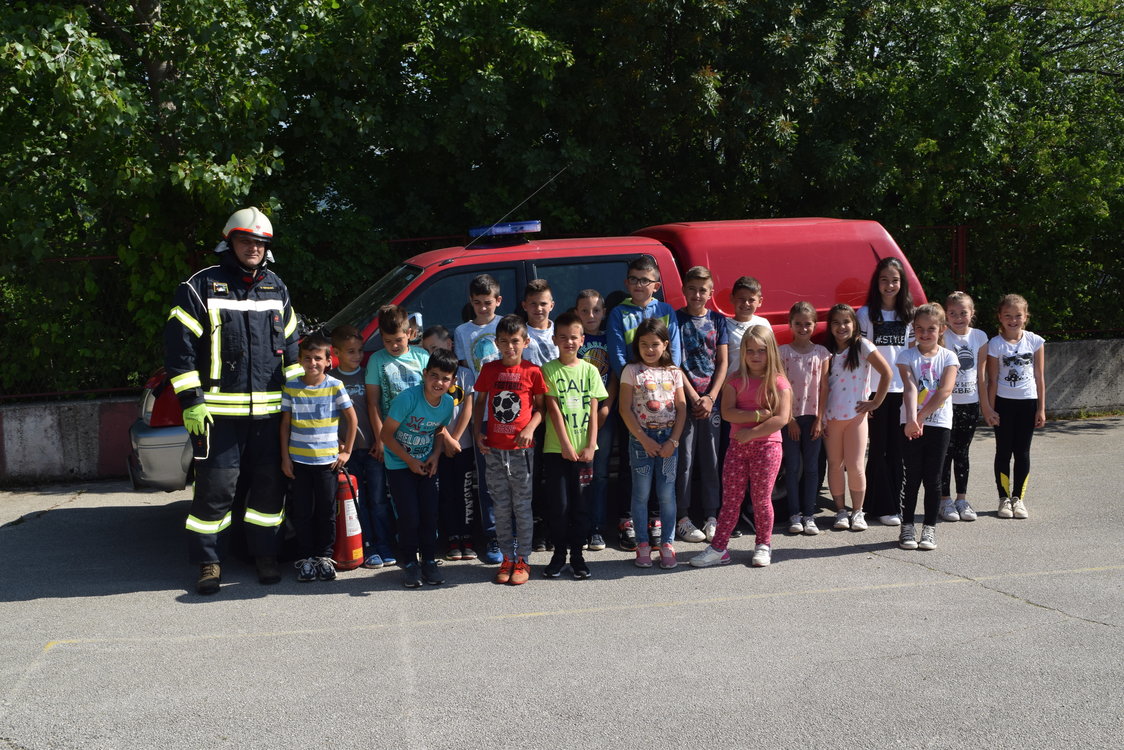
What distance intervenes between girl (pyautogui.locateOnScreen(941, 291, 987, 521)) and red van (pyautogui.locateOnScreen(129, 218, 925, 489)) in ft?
1.21

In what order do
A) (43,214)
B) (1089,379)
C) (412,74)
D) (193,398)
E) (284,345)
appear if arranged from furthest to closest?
(1089,379) → (412,74) → (43,214) → (284,345) → (193,398)

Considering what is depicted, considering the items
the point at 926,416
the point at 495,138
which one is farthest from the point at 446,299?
the point at 495,138

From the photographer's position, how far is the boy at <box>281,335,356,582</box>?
599cm

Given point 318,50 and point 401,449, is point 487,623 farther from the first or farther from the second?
point 318,50

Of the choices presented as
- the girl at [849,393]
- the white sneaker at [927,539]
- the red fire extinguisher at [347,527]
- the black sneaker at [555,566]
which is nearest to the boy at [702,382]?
the girl at [849,393]

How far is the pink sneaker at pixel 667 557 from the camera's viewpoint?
615 centimetres

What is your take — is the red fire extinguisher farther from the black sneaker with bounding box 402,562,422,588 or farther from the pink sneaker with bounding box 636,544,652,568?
the pink sneaker with bounding box 636,544,652,568

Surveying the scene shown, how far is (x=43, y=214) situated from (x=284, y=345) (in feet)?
13.1

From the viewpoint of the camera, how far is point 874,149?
1054cm

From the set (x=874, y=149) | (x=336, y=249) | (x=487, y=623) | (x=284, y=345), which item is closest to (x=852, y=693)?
(x=487, y=623)

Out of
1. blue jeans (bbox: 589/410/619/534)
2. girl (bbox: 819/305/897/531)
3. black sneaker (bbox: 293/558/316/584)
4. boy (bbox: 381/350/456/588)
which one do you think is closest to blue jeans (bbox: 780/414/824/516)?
girl (bbox: 819/305/897/531)

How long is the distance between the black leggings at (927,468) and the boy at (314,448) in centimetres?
353

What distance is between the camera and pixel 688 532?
682 cm

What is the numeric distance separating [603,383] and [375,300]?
176 centimetres
